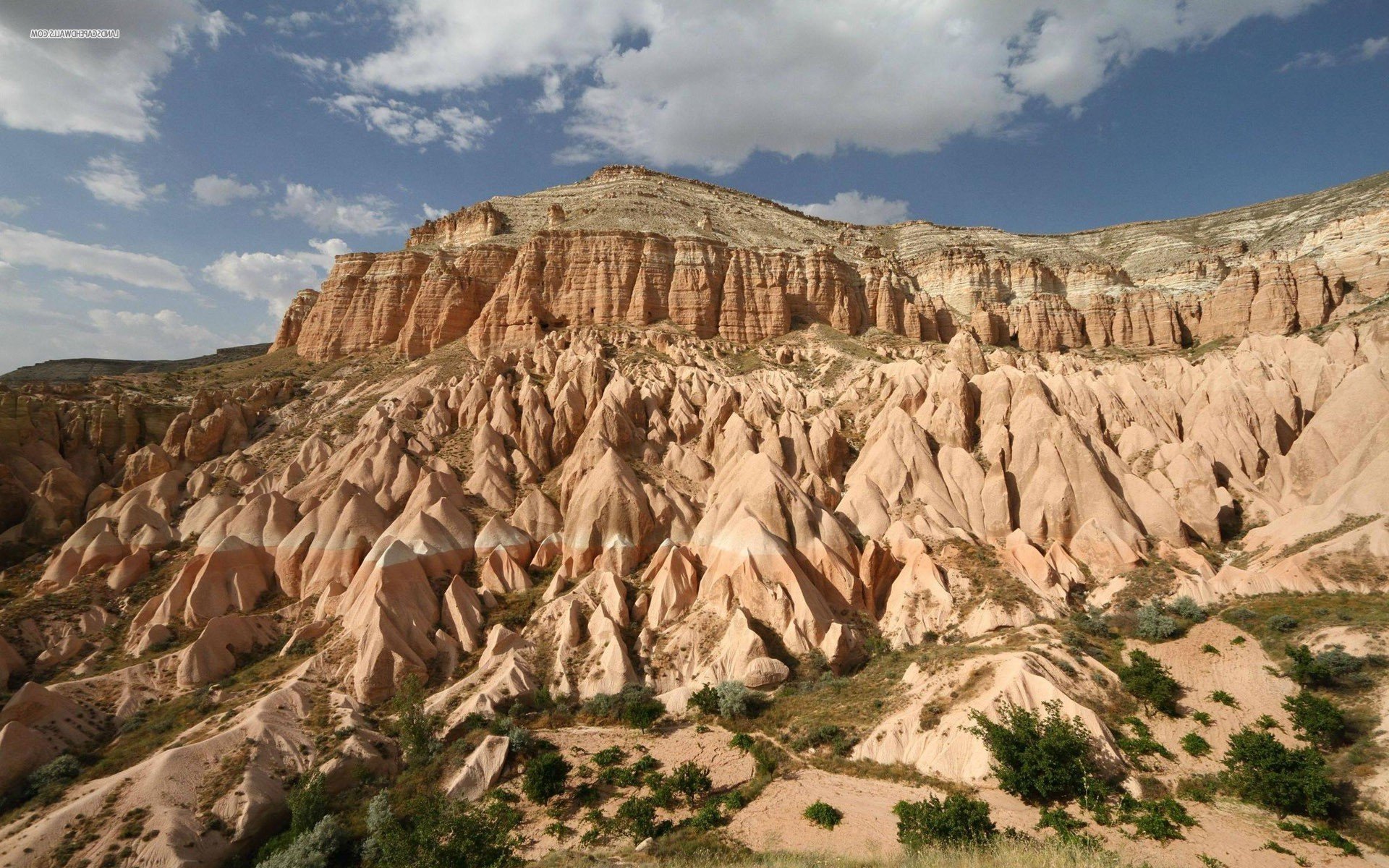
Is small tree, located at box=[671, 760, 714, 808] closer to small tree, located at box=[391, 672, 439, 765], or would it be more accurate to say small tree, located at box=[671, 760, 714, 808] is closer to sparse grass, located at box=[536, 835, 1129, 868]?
sparse grass, located at box=[536, 835, 1129, 868]

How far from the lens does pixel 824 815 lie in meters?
15.4

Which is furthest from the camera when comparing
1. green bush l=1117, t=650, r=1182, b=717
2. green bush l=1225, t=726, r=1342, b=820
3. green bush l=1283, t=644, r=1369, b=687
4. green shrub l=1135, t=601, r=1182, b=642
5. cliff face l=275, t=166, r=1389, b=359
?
cliff face l=275, t=166, r=1389, b=359

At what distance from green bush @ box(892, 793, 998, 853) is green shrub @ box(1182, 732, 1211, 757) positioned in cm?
A: 735

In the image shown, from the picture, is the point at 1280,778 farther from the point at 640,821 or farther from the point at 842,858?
the point at 640,821

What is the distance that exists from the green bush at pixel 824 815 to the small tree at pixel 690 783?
314 centimetres

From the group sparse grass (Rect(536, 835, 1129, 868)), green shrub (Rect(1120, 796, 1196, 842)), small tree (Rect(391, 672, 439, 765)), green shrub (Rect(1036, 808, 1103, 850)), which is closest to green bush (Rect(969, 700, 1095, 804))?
green shrub (Rect(1036, 808, 1103, 850))

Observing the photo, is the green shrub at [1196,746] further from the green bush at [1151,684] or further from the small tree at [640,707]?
the small tree at [640,707]

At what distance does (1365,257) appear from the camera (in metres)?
61.6

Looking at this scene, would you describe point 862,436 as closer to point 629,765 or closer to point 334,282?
point 629,765

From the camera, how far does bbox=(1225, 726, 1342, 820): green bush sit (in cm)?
1421

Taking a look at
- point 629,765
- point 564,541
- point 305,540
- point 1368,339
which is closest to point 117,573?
Answer: point 305,540

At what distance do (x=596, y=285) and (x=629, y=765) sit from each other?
4783 cm

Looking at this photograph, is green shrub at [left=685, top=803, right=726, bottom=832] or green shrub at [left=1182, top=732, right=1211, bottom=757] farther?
green shrub at [left=1182, top=732, right=1211, bottom=757]

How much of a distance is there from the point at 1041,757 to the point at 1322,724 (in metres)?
7.96
